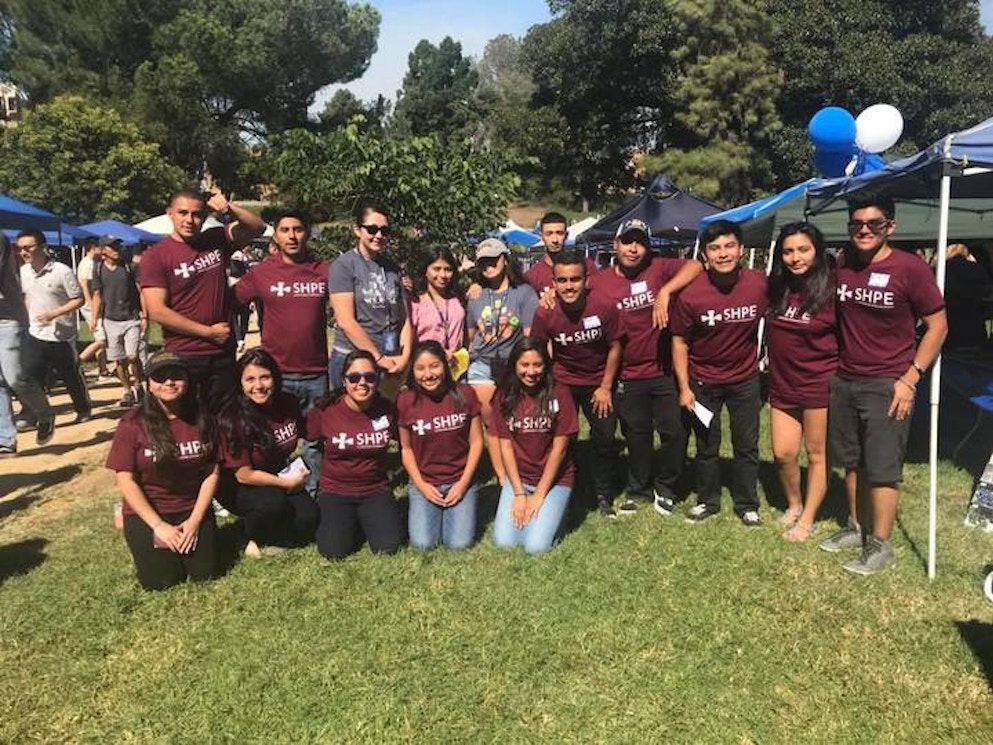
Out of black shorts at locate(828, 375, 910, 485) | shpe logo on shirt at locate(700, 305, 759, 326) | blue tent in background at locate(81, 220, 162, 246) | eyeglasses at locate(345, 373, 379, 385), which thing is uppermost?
blue tent in background at locate(81, 220, 162, 246)

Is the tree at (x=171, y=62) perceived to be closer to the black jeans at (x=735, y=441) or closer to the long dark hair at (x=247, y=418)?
the long dark hair at (x=247, y=418)

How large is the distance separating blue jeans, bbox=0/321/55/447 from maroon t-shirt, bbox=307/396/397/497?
3167mm

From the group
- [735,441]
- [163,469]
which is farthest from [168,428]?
[735,441]

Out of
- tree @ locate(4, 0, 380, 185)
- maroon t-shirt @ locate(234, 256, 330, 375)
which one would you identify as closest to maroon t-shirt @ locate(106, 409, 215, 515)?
maroon t-shirt @ locate(234, 256, 330, 375)

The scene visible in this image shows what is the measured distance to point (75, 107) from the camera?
24.9 meters

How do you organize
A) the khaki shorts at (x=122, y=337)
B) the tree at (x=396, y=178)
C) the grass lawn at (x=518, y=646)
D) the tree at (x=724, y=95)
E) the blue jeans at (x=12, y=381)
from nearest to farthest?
1. the grass lawn at (x=518, y=646)
2. the blue jeans at (x=12, y=381)
3. the tree at (x=396, y=178)
4. the khaki shorts at (x=122, y=337)
5. the tree at (x=724, y=95)

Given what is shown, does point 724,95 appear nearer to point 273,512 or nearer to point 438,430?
point 438,430

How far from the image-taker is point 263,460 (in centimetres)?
404

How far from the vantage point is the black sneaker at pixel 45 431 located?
6371 millimetres

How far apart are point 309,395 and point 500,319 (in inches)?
50.3

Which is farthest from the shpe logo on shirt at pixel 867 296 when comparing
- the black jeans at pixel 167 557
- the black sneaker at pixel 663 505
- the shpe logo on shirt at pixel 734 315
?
the black jeans at pixel 167 557

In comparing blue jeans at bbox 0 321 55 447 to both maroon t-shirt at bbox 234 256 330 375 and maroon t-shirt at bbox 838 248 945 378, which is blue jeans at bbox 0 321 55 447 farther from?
maroon t-shirt at bbox 838 248 945 378

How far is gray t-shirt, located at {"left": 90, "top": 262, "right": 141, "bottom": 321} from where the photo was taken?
25.7ft

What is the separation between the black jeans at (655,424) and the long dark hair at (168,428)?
2.40 m
